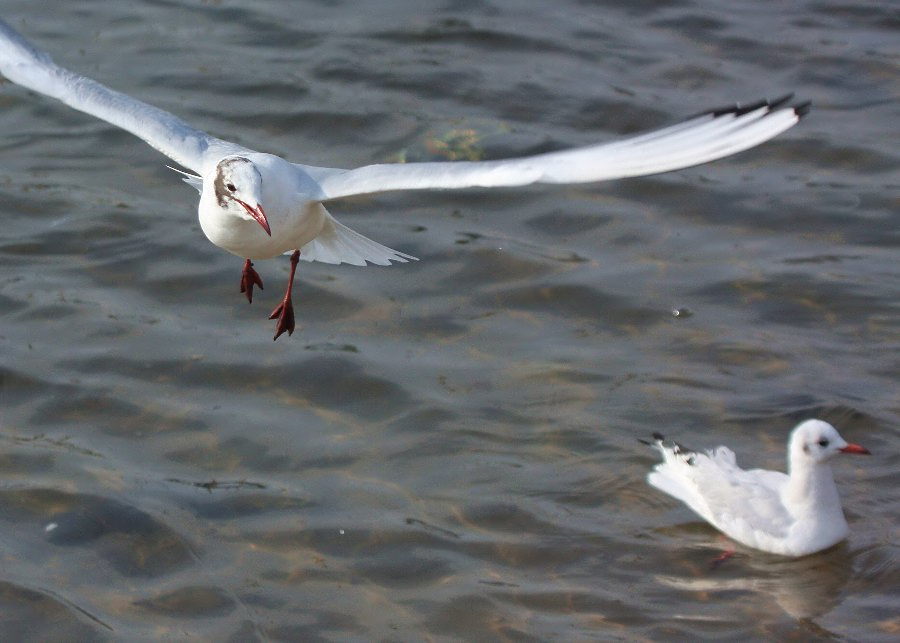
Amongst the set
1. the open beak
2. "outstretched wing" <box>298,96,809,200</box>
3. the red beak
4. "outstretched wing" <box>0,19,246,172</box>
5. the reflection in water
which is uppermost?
"outstretched wing" <box>298,96,809,200</box>

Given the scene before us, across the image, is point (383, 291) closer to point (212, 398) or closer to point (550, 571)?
point (212, 398)

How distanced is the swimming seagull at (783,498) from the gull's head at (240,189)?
270 cm

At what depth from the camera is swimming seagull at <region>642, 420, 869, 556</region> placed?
711cm

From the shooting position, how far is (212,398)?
334 inches

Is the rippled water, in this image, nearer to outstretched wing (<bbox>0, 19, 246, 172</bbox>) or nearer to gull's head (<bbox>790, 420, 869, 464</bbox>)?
gull's head (<bbox>790, 420, 869, 464</bbox>)

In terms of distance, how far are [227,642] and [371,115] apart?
5.55 m

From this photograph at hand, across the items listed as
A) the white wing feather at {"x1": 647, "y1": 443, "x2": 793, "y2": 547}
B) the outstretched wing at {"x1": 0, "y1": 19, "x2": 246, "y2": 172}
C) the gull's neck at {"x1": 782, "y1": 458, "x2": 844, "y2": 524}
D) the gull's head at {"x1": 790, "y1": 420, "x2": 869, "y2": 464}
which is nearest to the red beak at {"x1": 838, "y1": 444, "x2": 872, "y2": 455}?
the gull's head at {"x1": 790, "y1": 420, "x2": 869, "y2": 464}

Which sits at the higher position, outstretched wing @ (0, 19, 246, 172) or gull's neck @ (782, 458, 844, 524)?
outstretched wing @ (0, 19, 246, 172)

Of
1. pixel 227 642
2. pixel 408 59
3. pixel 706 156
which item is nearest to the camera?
pixel 706 156

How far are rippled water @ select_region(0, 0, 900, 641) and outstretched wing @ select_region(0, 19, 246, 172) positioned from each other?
1921 mm

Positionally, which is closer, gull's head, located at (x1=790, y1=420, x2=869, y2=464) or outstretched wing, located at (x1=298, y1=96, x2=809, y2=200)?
outstretched wing, located at (x1=298, y1=96, x2=809, y2=200)

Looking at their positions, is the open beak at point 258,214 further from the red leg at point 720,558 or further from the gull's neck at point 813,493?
the gull's neck at point 813,493

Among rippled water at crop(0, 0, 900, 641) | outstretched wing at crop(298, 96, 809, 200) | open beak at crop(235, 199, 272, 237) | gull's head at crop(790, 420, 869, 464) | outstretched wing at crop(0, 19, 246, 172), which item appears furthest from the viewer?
gull's head at crop(790, 420, 869, 464)

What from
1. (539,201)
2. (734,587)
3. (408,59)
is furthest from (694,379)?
(408,59)
